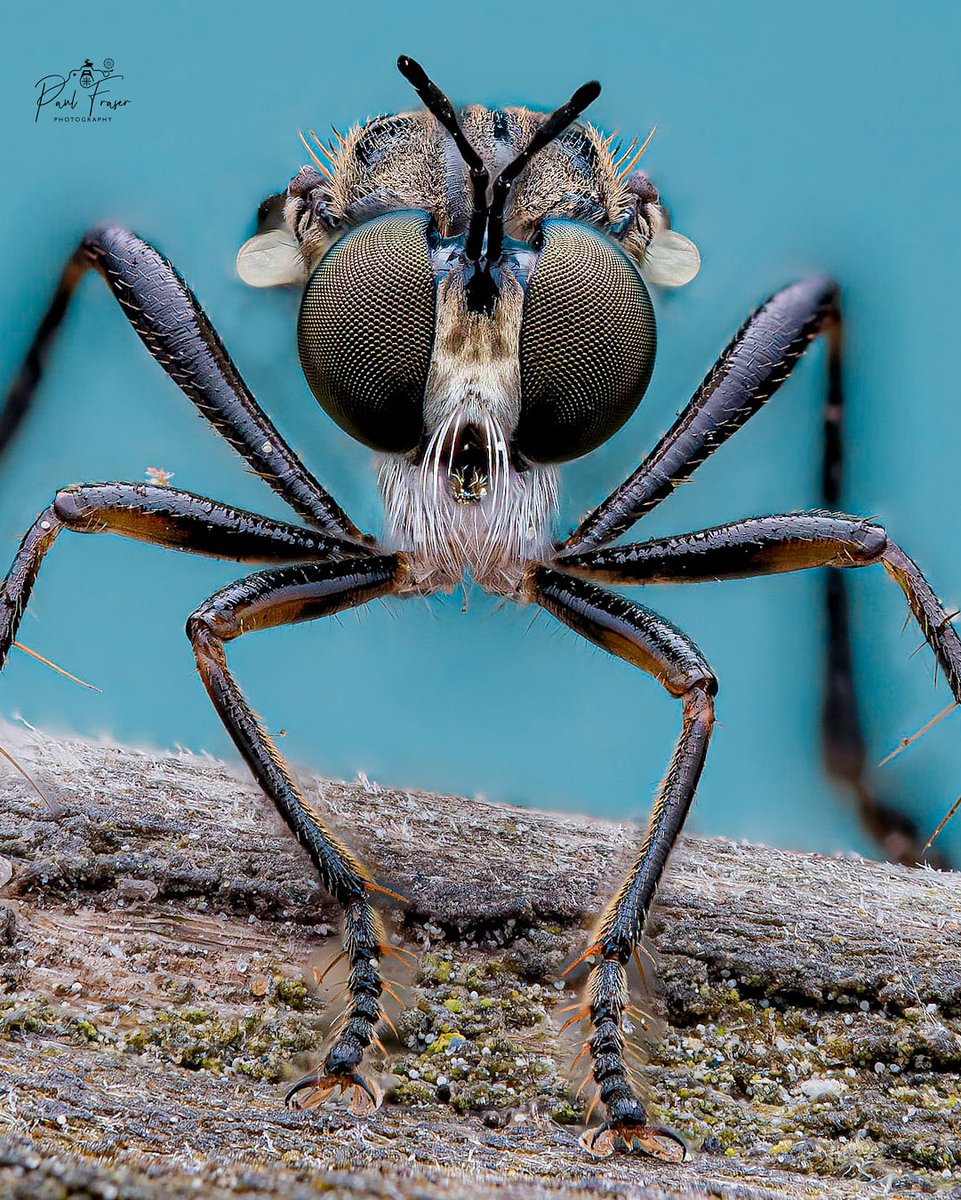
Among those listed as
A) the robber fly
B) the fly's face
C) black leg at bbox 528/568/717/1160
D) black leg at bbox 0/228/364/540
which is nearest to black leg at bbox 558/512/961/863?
the robber fly

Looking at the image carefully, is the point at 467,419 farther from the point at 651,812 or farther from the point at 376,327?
the point at 651,812

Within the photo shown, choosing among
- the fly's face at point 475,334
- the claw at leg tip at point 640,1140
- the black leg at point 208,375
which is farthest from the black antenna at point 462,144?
the claw at leg tip at point 640,1140

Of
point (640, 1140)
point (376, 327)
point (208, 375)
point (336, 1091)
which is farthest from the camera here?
point (208, 375)

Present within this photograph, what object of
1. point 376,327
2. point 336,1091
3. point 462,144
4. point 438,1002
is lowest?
point 336,1091

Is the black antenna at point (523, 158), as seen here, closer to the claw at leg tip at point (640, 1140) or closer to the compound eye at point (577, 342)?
the compound eye at point (577, 342)

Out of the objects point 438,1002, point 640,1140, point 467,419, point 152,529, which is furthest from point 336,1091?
point 467,419

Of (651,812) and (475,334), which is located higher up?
(475,334)
